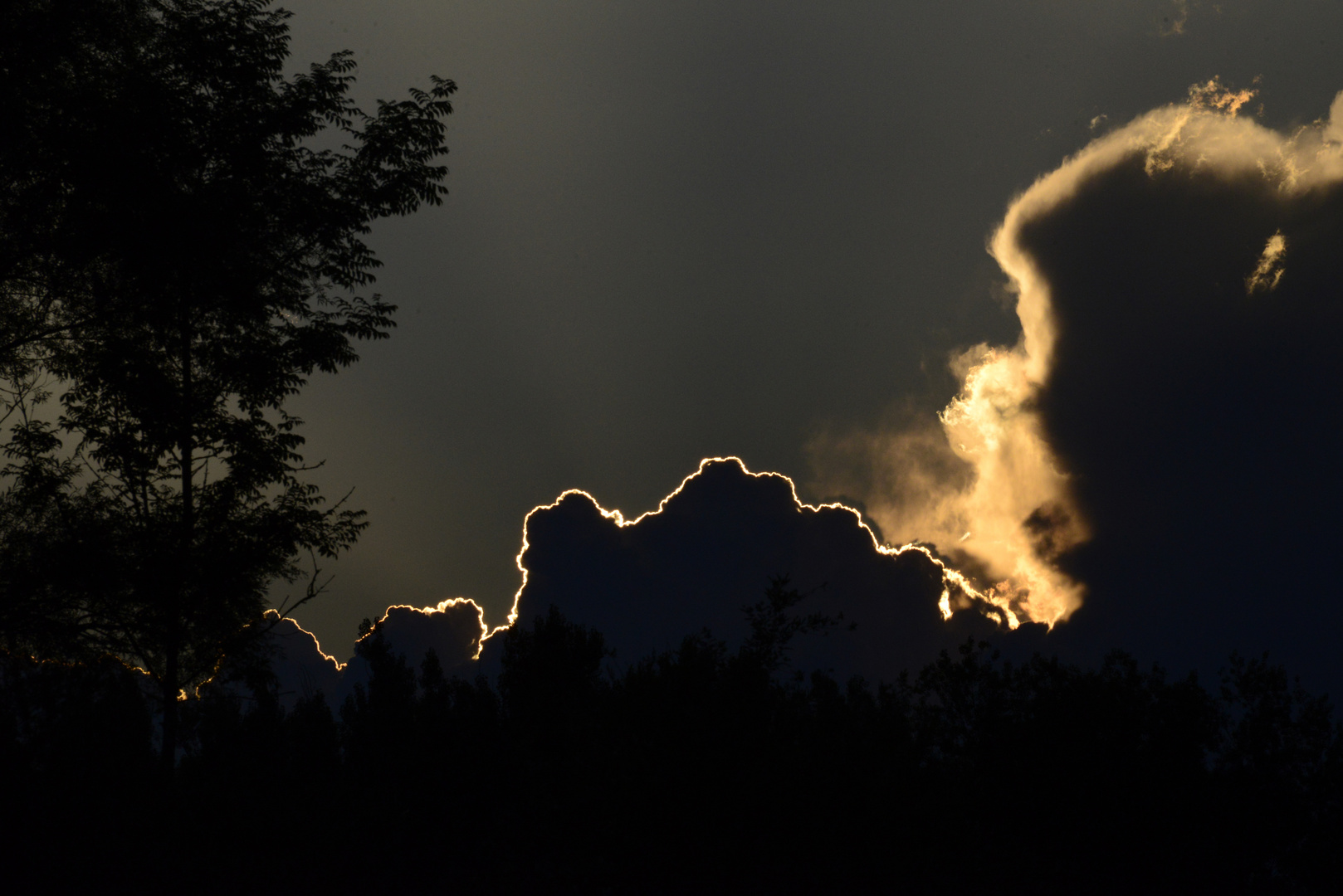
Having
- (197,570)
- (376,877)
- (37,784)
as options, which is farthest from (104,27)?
(376,877)

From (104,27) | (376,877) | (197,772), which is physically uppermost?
(104,27)

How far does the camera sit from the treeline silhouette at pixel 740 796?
17734 mm

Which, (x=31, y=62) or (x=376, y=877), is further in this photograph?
(x=376, y=877)

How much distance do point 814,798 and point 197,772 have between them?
16.7m

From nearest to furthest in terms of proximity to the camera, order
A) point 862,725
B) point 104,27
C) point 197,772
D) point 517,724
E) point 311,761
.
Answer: point 104,27
point 862,725
point 197,772
point 517,724
point 311,761

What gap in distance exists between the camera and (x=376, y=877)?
21.4 meters

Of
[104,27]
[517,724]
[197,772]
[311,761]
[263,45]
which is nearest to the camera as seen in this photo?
[104,27]

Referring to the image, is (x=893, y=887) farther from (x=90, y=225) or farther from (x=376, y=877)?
(x=90, y=225)

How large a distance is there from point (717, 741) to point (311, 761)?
1382 inches

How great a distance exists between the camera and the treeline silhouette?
58.2 feet

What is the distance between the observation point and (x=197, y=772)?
23.8 metres

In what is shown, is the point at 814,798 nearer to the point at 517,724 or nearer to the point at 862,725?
the point at 862,725

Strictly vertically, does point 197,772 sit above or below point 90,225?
below

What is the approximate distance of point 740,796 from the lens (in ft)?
57.3
